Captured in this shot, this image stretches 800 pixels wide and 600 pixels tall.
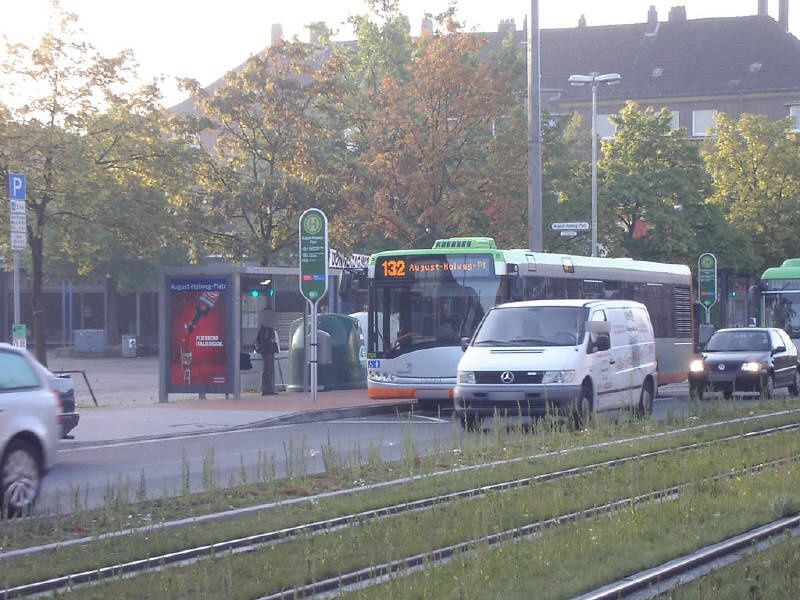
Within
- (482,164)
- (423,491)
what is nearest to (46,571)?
(423,491)

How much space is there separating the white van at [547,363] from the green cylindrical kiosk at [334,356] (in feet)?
29.1

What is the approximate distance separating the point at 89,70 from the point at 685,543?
68.0 feet

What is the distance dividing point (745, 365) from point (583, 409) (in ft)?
28.7

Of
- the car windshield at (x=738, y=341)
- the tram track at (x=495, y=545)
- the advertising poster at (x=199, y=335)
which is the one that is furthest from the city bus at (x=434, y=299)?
the tram track at (x=495, y=545)

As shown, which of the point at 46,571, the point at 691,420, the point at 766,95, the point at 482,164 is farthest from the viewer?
the point at 766,95

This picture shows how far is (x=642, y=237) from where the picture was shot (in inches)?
1919

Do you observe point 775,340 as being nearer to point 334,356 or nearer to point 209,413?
point 334,356

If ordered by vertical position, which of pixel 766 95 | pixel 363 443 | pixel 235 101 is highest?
pixel 766 95

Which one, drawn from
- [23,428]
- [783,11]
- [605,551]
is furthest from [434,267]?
[783,11]

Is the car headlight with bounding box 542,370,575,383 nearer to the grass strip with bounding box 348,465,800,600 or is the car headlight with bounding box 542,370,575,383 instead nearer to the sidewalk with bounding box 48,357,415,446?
the sidewalk with bounding box 48,357,415,446

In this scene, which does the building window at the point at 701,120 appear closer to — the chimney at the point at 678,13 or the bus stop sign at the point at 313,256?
the chimney at the point at 678,13

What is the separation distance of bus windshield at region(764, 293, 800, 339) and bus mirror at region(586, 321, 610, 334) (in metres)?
16.0

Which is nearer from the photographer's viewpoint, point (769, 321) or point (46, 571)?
point (46, 571)

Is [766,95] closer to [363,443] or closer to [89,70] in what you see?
[89,70]
